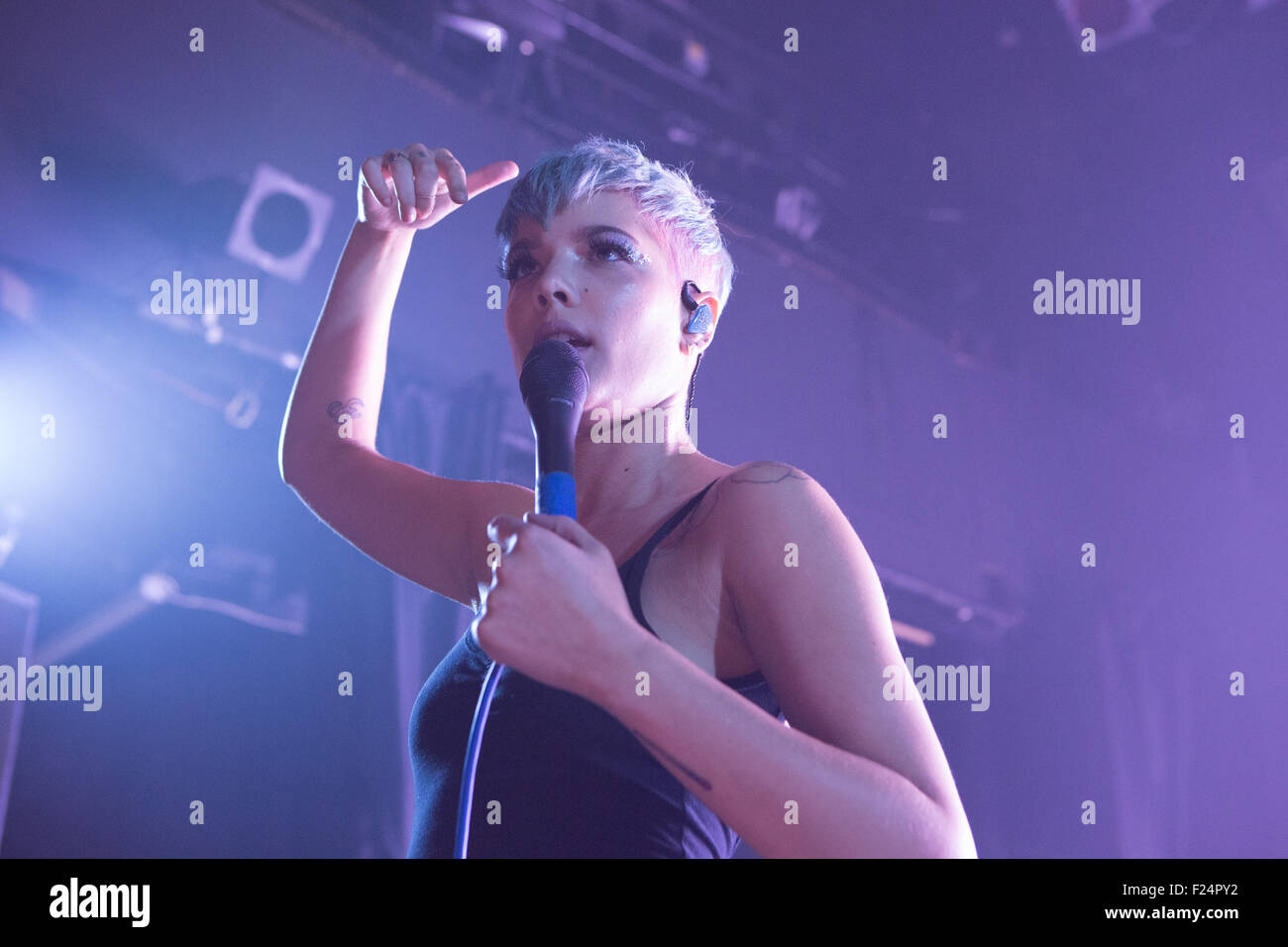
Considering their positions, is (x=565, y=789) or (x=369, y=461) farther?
(x=369, y=461)

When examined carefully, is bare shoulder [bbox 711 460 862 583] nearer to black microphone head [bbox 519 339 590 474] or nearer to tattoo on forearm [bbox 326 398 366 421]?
black microphone head [bbox 519 339 590 474]

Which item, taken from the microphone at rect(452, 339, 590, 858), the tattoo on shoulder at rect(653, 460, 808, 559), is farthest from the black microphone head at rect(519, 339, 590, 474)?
the tattoo on shoulder at rect(653, 460, 808, 559)

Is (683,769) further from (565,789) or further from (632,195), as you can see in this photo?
(632,195)

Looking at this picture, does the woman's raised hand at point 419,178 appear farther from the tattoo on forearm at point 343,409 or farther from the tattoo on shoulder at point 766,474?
the tattoo on shoulder at point 766,474

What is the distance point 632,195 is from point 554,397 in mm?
468

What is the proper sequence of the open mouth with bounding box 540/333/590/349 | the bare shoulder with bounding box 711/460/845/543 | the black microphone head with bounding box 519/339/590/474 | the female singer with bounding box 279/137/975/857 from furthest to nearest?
the open mouth with bounding box 540/333/590/349 < the bare shoulder with bounding box 711/460/845/543 < the black microphone head with bounding box 519/339/590/474 < the female singer with bounding box 279/137/975/857

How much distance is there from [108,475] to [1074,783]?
2184 millimetres

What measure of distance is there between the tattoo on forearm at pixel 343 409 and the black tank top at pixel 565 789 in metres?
0.68

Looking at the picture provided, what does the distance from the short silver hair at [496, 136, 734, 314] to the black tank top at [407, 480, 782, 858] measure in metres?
0.54

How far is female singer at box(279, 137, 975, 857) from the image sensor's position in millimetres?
895

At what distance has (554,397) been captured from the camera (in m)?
1.08

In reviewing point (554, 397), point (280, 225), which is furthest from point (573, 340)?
point (280, 225)

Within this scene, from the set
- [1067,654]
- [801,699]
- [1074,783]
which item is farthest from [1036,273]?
[801,699]
